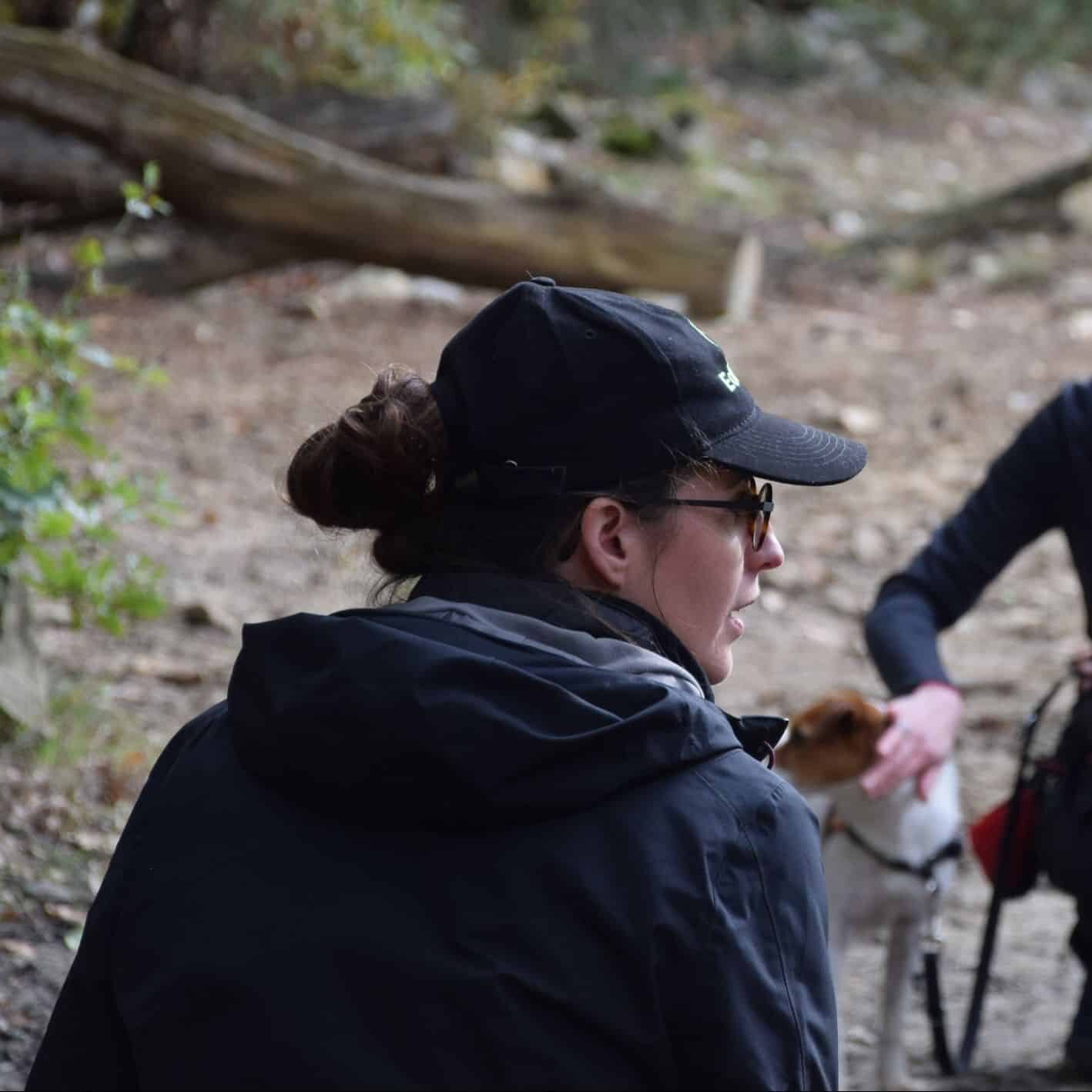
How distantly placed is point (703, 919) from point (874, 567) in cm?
578

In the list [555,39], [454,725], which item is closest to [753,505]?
[454,725]

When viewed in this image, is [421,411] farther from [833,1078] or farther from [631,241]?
[631,241]

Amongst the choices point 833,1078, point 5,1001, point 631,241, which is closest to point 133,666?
point 5,1001

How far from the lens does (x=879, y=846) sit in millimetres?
3811

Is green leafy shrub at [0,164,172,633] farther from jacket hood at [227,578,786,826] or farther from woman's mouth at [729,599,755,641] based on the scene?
jacket hood at [227,578,786,826]

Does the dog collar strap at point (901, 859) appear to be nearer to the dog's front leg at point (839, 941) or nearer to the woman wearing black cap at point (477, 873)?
the dog's front leg at point (839, 941)

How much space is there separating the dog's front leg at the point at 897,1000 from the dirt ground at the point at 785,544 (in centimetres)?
8

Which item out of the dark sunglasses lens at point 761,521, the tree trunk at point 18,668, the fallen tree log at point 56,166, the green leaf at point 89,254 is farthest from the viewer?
the fallen tree log at point 56,166

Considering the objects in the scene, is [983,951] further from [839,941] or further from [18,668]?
[18,668]

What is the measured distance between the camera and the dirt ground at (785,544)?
397cm

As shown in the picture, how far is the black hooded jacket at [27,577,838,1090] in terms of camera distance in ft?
5.18

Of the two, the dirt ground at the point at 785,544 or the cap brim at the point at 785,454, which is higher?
the cap brim at the point at 785,454

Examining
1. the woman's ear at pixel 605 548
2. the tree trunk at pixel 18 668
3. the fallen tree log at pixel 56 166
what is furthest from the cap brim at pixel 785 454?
the fallen tree log at pixel 56 166

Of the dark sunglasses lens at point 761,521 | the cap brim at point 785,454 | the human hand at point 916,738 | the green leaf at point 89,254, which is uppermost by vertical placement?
the cap brim at point 785,454
